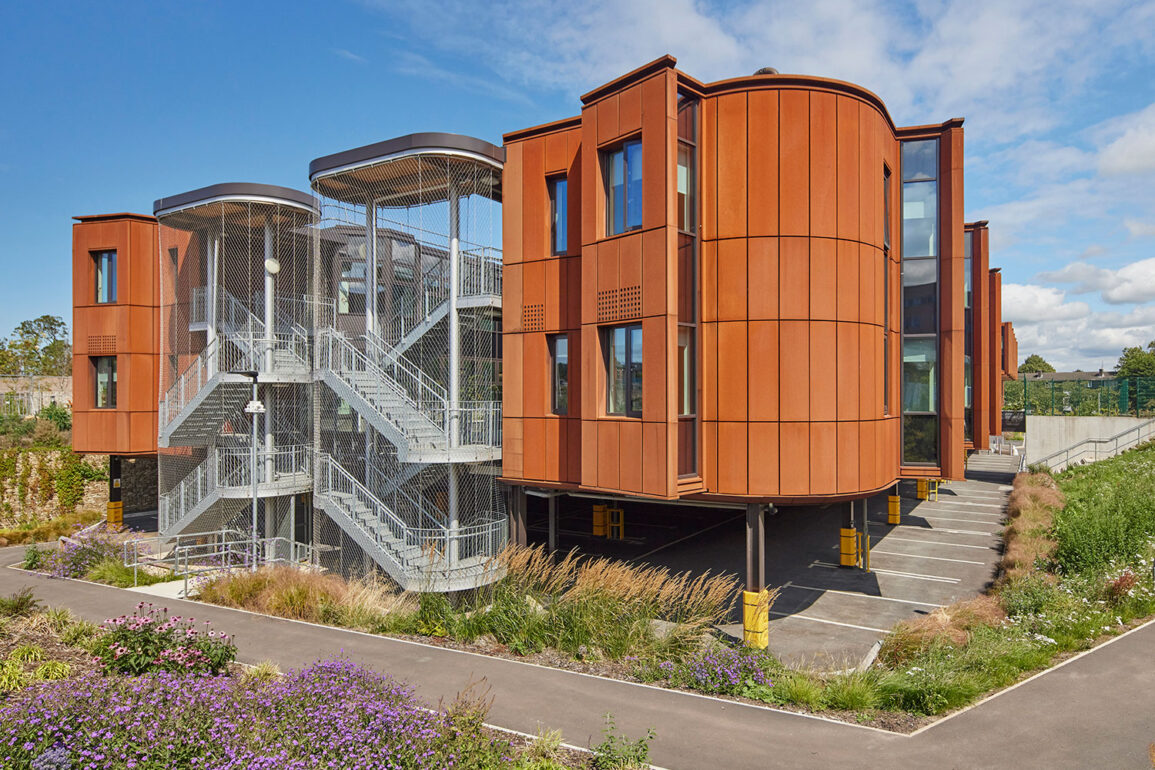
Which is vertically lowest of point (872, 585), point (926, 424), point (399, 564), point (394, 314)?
point (872, 585)

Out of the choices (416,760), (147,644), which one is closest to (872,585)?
(416,760)

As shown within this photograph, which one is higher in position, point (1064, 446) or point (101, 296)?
point (101, 296)

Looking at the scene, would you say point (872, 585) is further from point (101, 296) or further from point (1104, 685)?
point (101, 296)

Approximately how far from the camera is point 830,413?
504 inches

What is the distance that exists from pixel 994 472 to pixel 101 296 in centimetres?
4356

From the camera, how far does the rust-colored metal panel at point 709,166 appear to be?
13250mm

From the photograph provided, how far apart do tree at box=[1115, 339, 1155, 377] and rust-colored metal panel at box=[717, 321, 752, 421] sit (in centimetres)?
8518

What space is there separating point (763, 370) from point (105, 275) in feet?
75.3

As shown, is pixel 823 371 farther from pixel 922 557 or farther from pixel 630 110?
pixel 922 557

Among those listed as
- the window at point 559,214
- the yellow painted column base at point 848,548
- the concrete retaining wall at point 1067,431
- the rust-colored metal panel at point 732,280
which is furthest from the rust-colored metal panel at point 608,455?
the concrete retaining wall at point 1067,431

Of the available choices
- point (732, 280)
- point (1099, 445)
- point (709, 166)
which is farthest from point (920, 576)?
point (1099, 445)

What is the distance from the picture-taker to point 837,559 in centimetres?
2070

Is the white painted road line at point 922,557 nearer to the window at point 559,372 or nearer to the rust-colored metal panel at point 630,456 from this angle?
the window at point 559,372

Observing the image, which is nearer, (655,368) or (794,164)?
(655,368)
